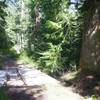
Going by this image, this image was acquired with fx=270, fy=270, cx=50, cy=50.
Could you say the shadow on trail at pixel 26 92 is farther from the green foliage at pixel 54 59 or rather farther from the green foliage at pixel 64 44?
the green foliage at pixel 54 59

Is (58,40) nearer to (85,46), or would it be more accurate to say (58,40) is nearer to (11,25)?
(85,46)

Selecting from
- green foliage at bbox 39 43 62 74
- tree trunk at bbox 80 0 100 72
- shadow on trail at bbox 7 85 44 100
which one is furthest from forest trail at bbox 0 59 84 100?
green foliage at bbox 39 43 62 74

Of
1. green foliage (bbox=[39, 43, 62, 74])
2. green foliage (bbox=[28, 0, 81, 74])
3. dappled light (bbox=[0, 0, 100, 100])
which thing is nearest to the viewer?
dappled light (bbox=[0, 0, 100, 100])

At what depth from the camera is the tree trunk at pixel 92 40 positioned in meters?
12.6

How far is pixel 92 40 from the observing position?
12.8m

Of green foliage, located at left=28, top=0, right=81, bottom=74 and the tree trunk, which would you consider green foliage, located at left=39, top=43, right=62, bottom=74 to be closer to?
green foliage, located at left=28, top=0, right=81, bottom=74

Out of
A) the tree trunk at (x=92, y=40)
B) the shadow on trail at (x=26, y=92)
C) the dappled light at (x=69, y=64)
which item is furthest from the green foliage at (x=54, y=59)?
the shadow on trail at (x=26, y=92)

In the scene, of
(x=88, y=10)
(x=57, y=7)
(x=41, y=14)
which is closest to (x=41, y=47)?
(x=57, y=7)

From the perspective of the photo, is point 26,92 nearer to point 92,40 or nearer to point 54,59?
point 92,40

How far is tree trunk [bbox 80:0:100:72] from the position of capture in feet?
41.3

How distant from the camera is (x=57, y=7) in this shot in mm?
20250

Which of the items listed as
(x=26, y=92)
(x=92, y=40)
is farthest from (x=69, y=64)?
(x=26, y=92)

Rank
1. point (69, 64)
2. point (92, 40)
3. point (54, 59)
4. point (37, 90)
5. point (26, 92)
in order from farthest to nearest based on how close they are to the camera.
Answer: point (54, 59)
point (69, 64)
point (92, 40)
point (37, 90)
point (26, 92)

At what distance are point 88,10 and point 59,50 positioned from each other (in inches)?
188
